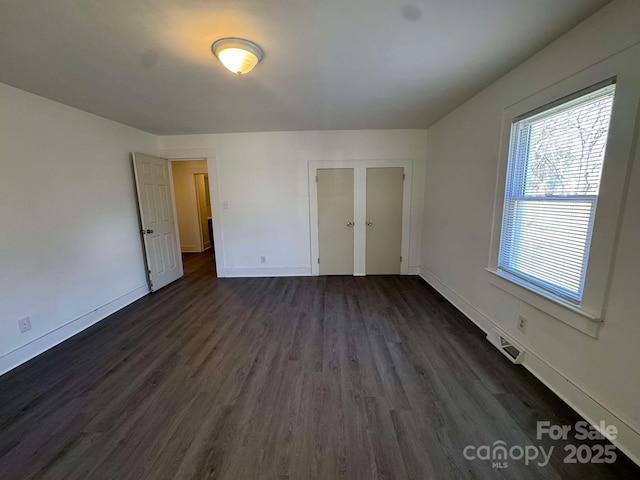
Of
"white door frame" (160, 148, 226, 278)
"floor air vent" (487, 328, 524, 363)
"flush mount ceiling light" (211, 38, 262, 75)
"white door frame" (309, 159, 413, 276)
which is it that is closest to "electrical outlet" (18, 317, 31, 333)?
"white door frame" (160, 148, 226, 278)

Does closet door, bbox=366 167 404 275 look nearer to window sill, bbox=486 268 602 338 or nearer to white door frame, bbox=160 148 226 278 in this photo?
window sill, bbox=486 268 602 338

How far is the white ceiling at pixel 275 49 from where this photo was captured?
4.58 ft

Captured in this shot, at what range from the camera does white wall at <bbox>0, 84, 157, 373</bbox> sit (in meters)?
2.17

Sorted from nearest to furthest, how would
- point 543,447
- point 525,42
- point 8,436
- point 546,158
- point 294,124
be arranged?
point 543,447
point 8,436
point 525,42
point 546,158
point 294,124

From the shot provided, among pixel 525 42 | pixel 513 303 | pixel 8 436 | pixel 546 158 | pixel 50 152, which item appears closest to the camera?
pixel 8 436

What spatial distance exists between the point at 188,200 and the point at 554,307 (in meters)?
6.74

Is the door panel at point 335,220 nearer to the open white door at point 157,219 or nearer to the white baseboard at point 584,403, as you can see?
the white baseboard at point 584,403

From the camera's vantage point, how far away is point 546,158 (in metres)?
1.87

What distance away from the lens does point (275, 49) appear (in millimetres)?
1773

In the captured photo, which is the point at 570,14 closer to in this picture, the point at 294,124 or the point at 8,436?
the point at 294,124

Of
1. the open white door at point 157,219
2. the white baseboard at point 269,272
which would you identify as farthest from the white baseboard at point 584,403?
the open white door at point 157,219

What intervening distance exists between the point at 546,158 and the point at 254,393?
2742 millimetres

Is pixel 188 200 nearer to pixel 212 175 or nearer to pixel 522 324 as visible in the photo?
pixel 212 175

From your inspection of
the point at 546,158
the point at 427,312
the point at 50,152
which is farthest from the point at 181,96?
the point at 427,312
